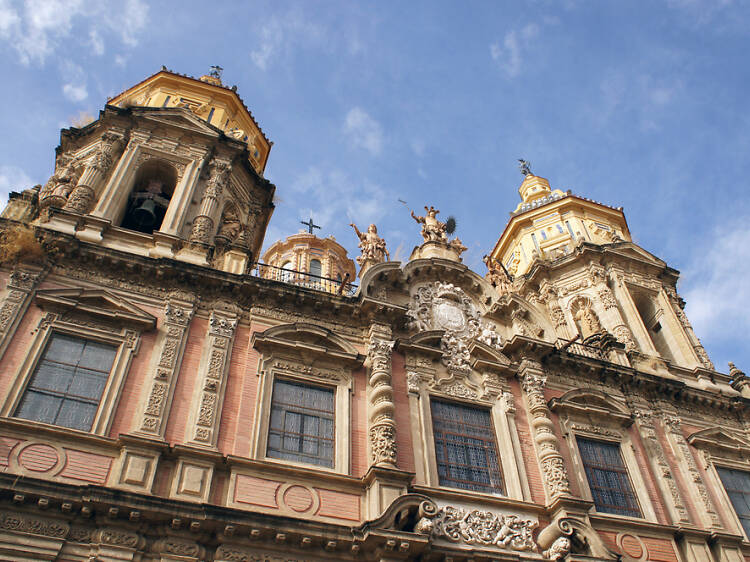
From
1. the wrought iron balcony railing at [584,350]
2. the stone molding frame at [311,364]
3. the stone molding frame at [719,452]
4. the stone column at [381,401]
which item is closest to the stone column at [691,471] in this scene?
the stone molding frame at [719,452]

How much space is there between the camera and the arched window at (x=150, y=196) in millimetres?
18156

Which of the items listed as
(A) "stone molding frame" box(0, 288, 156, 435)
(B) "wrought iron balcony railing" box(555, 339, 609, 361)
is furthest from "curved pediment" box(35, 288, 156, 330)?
(B) "wrought iron balcony railing" box(555, 339, 609, 361)

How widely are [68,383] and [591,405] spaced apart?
11891 millimetres

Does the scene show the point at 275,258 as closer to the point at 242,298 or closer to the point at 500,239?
the point at 500,239

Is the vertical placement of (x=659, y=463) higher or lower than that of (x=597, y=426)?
lower

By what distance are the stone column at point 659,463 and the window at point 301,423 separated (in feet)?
26.3

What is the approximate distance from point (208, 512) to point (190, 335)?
448cm

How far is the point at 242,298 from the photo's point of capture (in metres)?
15.5

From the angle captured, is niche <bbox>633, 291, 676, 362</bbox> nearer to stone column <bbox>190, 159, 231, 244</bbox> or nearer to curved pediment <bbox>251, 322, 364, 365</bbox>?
curved pediment <bbox>251, 322, 364, 365</bbox>

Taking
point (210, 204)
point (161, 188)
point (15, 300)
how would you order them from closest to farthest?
point (15, 300), point (210, 204), point (161, 188)

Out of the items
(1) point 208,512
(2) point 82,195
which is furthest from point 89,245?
(1) point 208,512

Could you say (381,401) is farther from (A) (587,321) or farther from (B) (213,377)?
(A) (587,321)

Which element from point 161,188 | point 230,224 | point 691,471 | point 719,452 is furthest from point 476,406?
point 161,188

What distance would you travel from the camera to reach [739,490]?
56.0 feet
